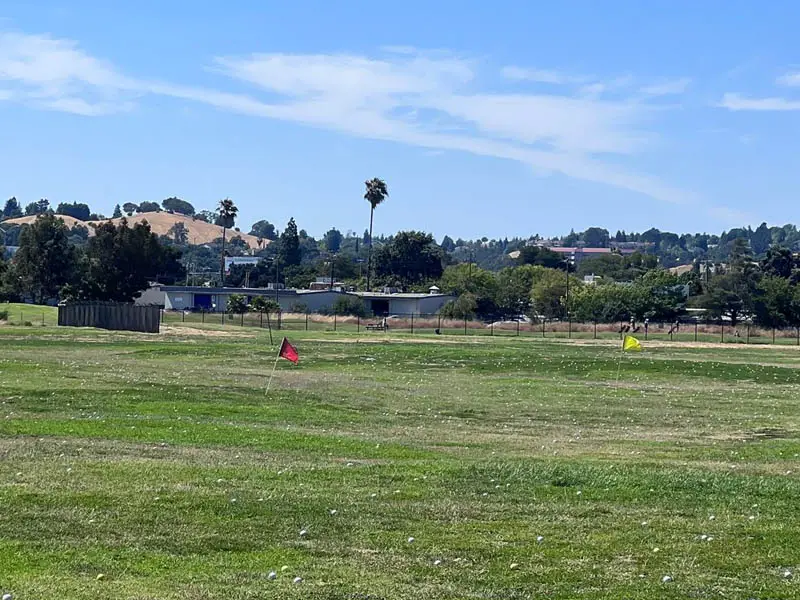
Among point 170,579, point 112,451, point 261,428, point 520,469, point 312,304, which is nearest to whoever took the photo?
point 170,579

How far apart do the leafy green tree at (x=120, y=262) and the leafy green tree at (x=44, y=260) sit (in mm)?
11858

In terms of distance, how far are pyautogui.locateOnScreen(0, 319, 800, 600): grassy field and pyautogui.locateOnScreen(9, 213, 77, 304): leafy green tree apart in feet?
325

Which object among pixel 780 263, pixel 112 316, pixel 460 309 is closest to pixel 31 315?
pixel 112 316

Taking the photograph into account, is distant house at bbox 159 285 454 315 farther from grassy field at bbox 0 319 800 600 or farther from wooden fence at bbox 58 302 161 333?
grassy field at bbox 0 319 800 600

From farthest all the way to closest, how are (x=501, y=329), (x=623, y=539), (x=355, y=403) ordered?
(x=501, y=329) → (x=355, y=403) → (x=623, y=539)

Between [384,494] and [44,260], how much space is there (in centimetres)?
12153

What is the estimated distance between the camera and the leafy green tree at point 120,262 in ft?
385

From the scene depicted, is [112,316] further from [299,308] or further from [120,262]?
[299,308]

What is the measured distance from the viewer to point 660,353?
67.9 m

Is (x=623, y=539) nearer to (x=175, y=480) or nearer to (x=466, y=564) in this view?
(x=466, y=564)

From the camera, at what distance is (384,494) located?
49.5ft

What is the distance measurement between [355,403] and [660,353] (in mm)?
39033

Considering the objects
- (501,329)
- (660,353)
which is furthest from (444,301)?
(660,353)

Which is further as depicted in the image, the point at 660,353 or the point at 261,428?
the point at 660,353
